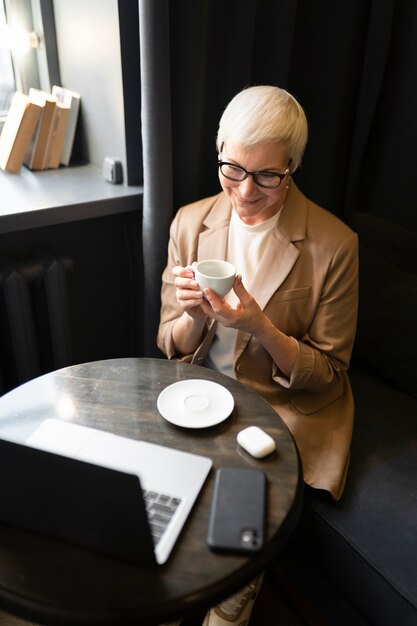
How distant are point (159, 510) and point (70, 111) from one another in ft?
4.42

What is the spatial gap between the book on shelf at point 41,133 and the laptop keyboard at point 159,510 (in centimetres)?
123

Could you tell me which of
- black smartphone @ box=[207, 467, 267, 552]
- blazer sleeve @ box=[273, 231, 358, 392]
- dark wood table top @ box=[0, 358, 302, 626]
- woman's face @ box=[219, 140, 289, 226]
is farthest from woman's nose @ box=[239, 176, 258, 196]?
black smartphone @ box=[207, 467, 267, 552]

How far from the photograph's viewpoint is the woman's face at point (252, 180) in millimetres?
1177

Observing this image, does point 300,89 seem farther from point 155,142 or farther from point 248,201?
point 248,201

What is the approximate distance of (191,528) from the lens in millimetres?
880

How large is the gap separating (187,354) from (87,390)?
344 millimetres

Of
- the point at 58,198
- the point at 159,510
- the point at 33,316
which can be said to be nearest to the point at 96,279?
the point at 33,316

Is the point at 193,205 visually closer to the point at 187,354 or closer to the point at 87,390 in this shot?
the point at 187,354

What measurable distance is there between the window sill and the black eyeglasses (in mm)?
483

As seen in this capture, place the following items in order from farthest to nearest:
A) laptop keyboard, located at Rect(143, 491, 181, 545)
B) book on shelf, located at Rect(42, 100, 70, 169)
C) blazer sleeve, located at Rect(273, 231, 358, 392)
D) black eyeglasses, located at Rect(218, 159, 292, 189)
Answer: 1. book on shelf, located at Rect(42, 100, 70, 169)
2. blazer sleeve, located at Rect(273, 231, 358, 392)
3. black eyeglasses, located at Rect(218, 159, 292, 189)
4. laptop keyboard, located at Rect(143, 491, 181, 545)

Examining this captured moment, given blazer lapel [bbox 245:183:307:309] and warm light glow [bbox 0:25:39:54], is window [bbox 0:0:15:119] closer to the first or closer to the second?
warm light glow [bbox 0:25:39:54]

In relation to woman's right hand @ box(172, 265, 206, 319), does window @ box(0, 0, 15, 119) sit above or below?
above

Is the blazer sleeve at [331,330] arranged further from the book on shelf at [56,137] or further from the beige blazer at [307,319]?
the book on shelf at [56,137]

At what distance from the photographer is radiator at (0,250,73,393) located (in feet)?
5.16
